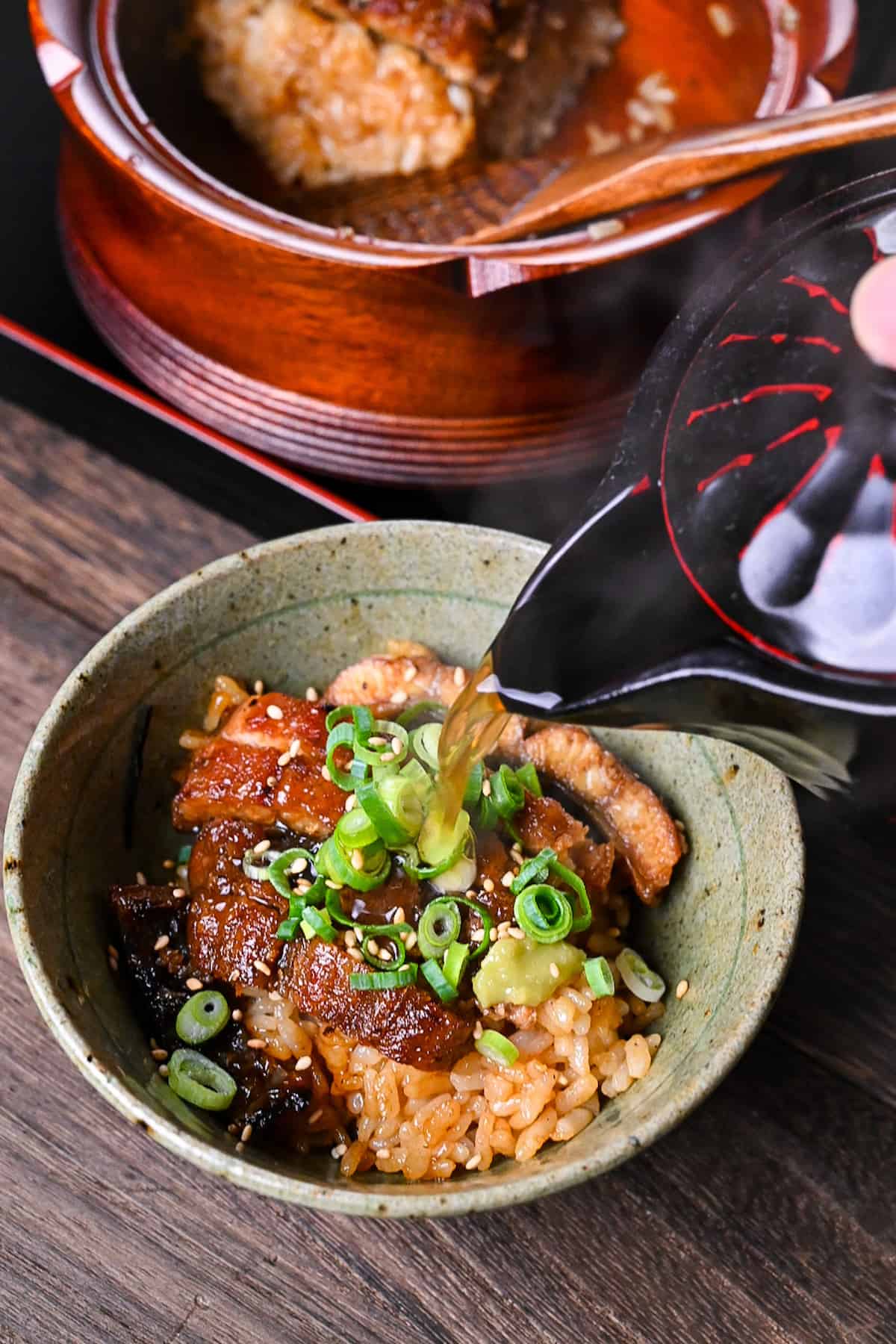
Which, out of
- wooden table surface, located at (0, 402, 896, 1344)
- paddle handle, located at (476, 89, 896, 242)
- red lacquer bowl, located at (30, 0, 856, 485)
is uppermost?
paddle handle, located at (476, 89, 896, 242)

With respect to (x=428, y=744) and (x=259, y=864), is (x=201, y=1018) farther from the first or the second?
(x=428, y=744)

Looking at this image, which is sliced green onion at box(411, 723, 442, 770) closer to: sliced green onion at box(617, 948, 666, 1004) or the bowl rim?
sliced green onion at box(617, 948, 666, 1004)

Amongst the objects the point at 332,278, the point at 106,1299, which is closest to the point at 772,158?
the point at 332,278

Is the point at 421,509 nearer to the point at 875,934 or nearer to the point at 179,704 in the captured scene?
the point at 179,704

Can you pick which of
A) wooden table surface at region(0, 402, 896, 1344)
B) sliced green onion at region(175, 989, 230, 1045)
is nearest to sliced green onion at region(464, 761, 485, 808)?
sliced green onion at region(175, 989, 230, 1045)

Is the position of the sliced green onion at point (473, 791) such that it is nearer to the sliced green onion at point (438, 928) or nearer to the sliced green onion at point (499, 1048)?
the sliced green onion at point (438, 928)

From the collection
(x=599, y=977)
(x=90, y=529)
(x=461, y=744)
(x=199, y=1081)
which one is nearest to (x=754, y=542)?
(x=461, y=744)

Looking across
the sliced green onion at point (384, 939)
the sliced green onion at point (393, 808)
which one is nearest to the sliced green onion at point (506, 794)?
the sliced green onion at point (393, 808)
